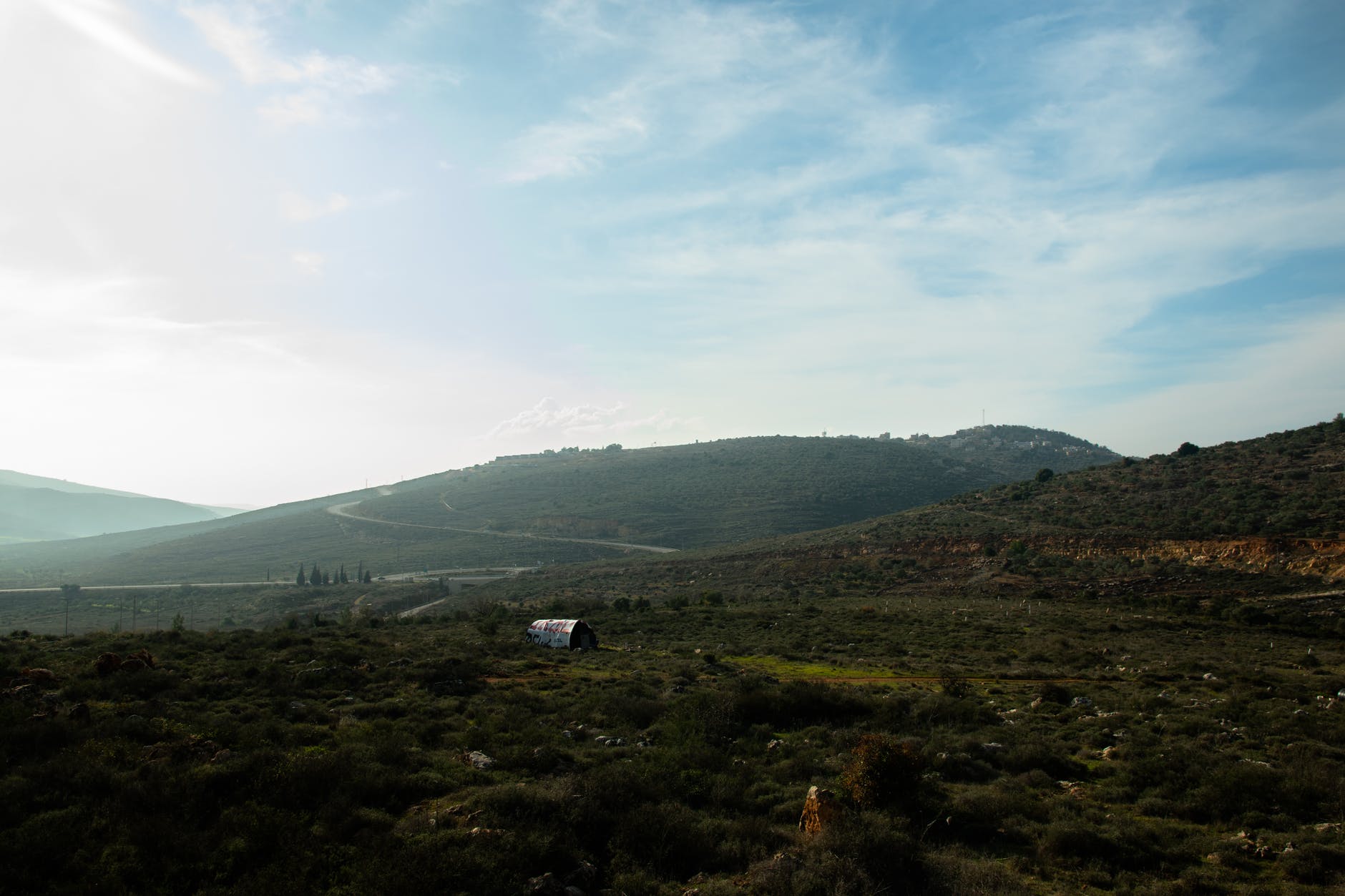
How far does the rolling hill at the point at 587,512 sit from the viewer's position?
97.5 metres

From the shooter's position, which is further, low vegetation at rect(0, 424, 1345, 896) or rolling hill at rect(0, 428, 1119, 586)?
rolling hill at rect(0, 428, 1119, 586)

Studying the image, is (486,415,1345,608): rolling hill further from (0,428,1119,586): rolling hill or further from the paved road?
(0,428,1119,586): rolling hill

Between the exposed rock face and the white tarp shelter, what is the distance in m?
20.1

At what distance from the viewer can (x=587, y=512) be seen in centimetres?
12194

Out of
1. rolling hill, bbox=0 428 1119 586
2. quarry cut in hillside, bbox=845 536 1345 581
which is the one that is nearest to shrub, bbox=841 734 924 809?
quarry cut in hillside, bbox=845 536 1345 581

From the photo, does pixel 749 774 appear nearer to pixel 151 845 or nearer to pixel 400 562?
pixel 151 845

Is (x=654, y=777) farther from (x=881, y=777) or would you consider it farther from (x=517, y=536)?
(x=517, y=536)

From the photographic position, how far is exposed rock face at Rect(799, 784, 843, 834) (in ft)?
25.7

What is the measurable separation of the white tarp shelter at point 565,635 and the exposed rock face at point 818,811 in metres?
20.1

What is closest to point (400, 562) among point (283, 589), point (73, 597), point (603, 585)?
point (283, 589)

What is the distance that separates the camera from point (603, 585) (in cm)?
6034

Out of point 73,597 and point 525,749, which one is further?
point 73,597

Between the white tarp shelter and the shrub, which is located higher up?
the shrub

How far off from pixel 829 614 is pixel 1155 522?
85.7 ft
